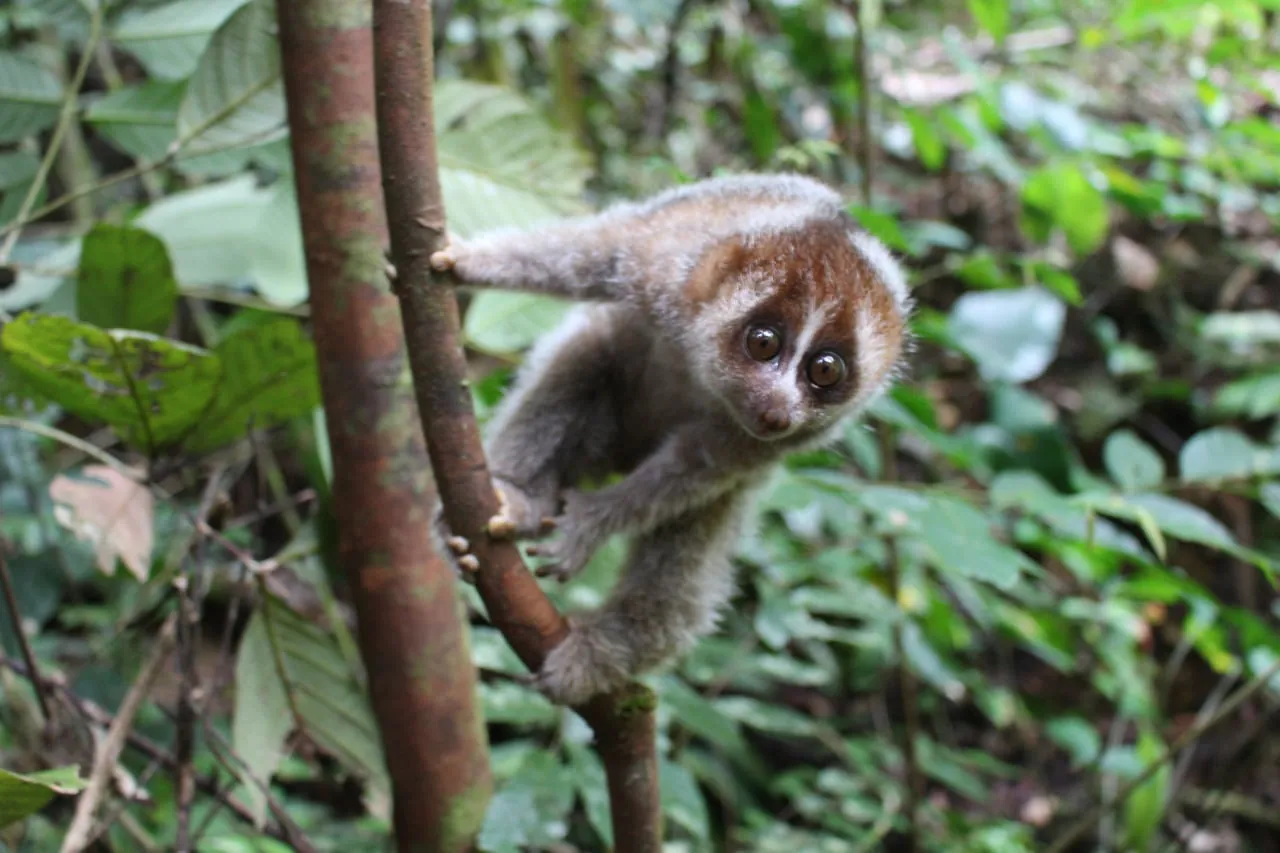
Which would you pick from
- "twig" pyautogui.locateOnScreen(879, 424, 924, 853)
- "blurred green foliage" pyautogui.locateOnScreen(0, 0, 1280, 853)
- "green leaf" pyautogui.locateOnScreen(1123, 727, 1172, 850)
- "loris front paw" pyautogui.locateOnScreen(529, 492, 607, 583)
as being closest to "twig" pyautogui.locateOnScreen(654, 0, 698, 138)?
"blurred green foliage" pyautogui.locateOnScreen(0, 0, 1280, 853)

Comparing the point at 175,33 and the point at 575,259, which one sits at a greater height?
the point at 175,33

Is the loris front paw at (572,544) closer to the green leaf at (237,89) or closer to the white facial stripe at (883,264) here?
the white facial stripe at (883,264)

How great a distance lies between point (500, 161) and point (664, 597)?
1213mm

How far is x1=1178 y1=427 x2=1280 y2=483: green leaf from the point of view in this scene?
2.75m

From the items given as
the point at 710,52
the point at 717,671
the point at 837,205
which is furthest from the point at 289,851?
the point at 710,52

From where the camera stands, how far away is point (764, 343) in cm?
219

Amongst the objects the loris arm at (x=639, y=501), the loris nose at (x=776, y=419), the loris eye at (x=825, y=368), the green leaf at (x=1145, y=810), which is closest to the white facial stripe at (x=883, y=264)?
the loris eye at (x=825, y=368)

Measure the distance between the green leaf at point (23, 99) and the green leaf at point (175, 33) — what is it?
22 cm

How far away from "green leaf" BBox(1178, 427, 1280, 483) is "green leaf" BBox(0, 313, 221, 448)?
2.48 metres

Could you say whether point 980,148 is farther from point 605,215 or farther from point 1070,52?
point 1070,52

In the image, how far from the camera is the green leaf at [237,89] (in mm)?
2283

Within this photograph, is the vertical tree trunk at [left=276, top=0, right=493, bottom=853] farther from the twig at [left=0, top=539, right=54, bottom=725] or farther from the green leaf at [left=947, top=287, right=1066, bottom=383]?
the green leaf at [left=947, top=287, right=1066, bottom=383]

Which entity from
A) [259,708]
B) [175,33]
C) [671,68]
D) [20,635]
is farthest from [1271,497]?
[671,68]

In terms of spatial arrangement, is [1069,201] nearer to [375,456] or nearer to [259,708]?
[375,456]
